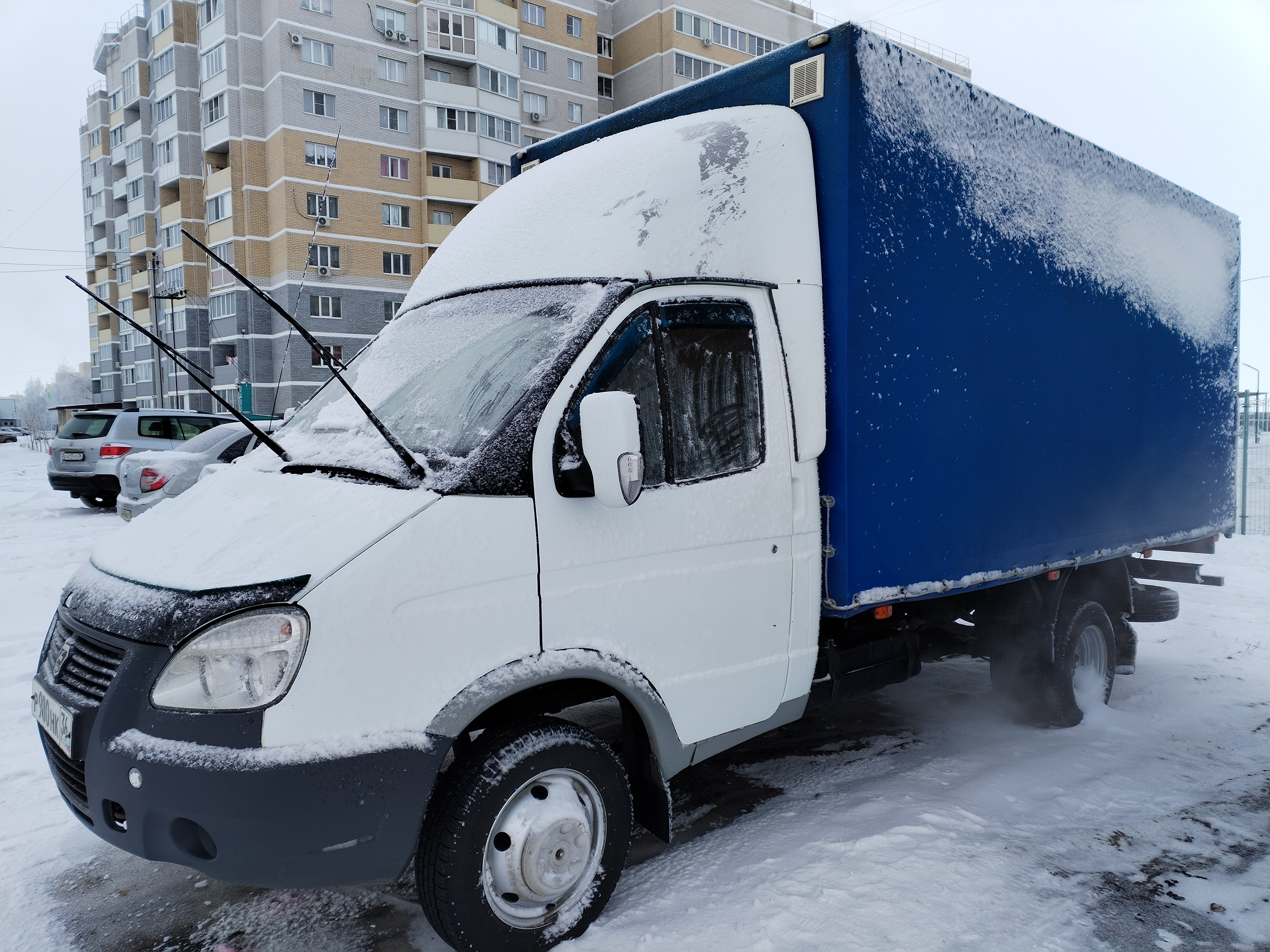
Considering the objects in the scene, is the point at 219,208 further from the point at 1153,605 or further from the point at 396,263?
the point at 1153,605

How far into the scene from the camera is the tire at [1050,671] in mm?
5105

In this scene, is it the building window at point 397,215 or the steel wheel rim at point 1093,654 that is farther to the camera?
the building window at point 397,215

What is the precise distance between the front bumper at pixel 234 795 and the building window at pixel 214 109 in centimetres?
4994

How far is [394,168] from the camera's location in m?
44.9

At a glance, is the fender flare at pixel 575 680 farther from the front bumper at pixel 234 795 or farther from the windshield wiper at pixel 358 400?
the windshield wiper at pixel 358 400

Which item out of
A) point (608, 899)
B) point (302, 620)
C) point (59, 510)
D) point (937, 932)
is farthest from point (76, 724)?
point (59, 510)

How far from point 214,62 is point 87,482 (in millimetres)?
38836

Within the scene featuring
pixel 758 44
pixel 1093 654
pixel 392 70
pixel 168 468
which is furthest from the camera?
pixel 758 44

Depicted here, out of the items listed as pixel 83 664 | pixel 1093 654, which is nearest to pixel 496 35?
pixel 1093 654

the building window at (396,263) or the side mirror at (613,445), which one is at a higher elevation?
the building window at (396,263)

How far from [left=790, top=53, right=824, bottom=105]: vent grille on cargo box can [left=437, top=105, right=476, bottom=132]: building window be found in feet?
150

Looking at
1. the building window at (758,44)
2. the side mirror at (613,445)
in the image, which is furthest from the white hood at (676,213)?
the building window at (758,44)

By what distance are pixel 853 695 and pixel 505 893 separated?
2043 millimetres

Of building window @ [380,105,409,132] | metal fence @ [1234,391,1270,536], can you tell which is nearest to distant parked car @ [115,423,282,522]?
metal fence @ [1234,391,1270,536]
